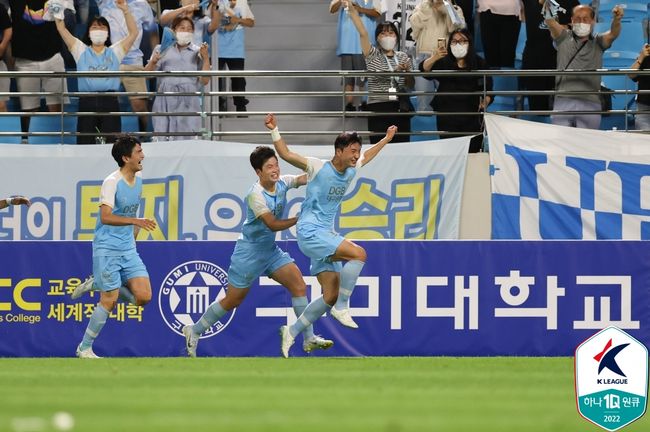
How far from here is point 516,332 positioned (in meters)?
16.3

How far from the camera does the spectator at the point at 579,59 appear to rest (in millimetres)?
18375

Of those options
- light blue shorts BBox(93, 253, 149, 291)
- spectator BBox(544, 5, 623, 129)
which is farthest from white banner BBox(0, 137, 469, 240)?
light blue shorts BBox(93, 253, 149, 291)

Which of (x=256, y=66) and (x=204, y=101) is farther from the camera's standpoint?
(x=256, y=66)

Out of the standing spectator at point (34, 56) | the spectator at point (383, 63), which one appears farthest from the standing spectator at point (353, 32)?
the standing spectator at point (34, 56)

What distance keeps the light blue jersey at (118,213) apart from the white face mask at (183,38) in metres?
4.46

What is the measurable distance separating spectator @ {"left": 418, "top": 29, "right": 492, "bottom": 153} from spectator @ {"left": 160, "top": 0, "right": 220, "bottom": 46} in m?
2.91

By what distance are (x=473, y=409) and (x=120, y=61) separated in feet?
37.4

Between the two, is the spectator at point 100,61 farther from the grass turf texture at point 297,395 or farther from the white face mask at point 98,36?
the grass turf texture at point 297,395

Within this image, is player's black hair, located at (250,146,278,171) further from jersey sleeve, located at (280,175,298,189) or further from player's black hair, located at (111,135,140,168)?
player's black hair, located at (111,135,140,168)

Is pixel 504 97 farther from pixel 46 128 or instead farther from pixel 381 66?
pixel 46 128

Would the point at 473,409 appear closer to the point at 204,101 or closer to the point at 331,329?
the point at 331,329

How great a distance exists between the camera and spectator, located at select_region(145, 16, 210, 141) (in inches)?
745

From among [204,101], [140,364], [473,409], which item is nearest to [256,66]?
[204,101]

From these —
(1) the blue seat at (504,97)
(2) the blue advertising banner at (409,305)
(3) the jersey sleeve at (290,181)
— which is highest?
(1) the blue seat at (504,97)
